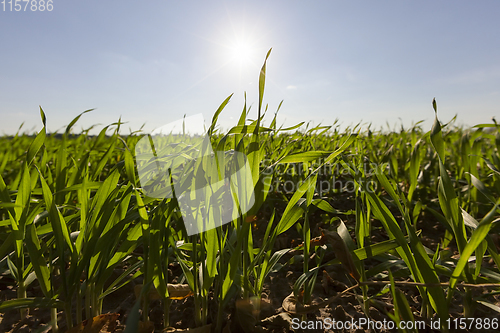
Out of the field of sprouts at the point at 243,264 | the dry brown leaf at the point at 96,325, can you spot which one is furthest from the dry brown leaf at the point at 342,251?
the dry brown leaf at the point at 96,325

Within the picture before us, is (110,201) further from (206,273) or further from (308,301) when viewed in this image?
(308,301)

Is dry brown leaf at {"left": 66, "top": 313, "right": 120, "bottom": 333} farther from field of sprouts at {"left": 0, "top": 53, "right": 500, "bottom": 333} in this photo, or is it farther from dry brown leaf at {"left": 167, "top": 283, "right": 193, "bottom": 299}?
dry brown leaf at {"left": 167, "top": 283, "right": 193, "bottom": 299}

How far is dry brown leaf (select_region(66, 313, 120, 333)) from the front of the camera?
2.27ft

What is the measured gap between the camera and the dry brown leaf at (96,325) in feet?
2.27

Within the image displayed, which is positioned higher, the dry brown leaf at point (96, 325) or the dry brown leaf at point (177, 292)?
the dry brown leaf at point (177, 292)

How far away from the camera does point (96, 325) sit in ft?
2.33

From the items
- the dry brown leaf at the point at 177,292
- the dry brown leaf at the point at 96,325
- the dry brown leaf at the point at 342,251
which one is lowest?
the dry brown leaf at the point at 96,325

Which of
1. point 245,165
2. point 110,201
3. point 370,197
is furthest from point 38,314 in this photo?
point 370,197

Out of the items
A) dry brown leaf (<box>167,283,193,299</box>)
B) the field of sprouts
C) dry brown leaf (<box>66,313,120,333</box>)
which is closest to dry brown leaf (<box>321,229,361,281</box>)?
the field of sprouts

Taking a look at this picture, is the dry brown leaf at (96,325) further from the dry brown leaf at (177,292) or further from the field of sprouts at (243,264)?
the dry brown leaf at (177,292)

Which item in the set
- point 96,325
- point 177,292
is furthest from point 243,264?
point 96,325

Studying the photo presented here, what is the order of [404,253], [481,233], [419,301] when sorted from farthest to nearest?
[419,301] → [404,253] → [481,233]

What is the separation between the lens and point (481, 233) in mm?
544

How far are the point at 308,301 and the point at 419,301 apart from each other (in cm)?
39
